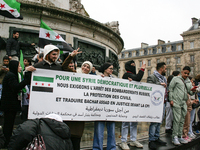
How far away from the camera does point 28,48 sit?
7344 mm

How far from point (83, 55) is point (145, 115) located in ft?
13.5

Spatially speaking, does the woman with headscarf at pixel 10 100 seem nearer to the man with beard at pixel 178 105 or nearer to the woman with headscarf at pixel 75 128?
the woman with headscarf at pixel 75 128

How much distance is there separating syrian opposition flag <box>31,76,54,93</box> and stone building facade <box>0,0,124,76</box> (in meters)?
3.84

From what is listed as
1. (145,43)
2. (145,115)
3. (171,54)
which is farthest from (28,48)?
(145,43)

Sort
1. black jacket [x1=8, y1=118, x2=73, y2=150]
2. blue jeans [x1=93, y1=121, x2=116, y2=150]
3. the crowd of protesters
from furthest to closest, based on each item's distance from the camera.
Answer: blue jeans [x1=93, y1=121, x2=116, y2=150]
the crowd of protesters
black jacket [x1=8, y1=118, x2=73, y2=150]

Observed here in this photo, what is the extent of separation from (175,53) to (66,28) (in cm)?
5489

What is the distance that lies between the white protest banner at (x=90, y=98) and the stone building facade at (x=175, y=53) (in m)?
50.9

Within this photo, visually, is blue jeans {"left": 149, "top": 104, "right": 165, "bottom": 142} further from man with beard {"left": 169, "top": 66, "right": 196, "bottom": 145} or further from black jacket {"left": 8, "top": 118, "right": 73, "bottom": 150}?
black jacket {"left": 8, "top": 118, "right": 73, "bottom": 150}

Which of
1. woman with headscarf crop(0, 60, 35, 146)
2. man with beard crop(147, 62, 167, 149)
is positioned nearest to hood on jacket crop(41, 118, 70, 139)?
woman with headscarf crop(0, 60, 35, 146)

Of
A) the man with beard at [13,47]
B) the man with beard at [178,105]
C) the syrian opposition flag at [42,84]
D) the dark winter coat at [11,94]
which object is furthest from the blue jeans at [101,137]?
the man with beard at [13,47]

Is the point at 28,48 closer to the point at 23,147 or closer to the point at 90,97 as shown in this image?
the point at 90,97

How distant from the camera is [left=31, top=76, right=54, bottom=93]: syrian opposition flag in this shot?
377 centimetres

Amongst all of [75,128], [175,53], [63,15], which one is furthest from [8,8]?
[175,53]

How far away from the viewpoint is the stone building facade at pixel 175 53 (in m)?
52.0
